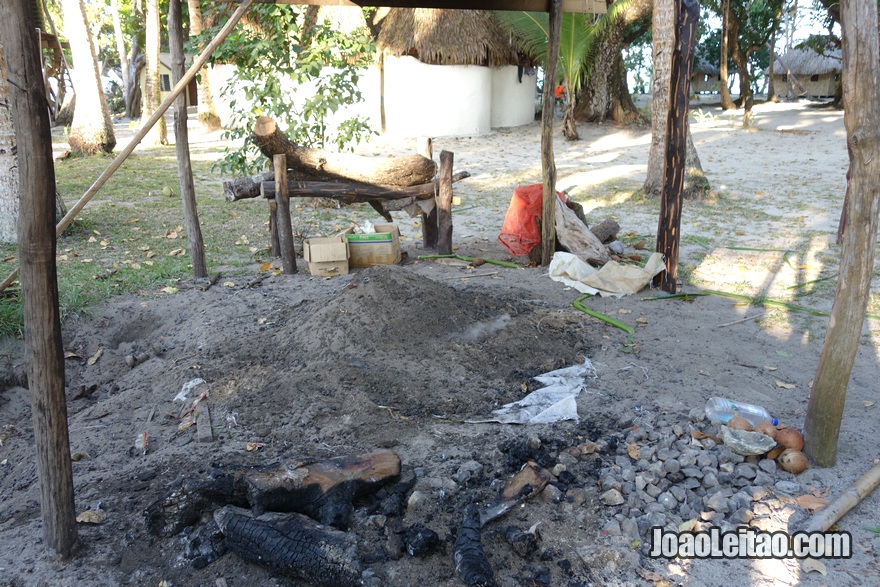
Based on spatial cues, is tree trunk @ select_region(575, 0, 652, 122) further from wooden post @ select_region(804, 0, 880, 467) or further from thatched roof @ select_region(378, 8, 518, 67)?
wooden post @ select_region(804, 0, 880, 467)

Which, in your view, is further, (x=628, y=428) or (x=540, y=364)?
(x=540, y=364)

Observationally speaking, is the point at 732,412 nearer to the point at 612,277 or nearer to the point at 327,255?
the point at 612,277

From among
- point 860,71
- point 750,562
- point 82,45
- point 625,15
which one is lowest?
point 750,562

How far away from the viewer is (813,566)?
2.58 metres

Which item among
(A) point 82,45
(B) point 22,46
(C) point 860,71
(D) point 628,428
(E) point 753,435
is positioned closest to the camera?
(B) point 22,46

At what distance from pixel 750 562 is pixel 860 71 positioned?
6.70ft

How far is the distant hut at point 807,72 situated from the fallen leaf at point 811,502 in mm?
31147

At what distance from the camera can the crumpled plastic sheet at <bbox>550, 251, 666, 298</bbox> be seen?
5.87 meters

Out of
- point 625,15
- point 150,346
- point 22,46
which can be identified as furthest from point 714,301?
point 625,15

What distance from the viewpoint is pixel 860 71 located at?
2.79 meters

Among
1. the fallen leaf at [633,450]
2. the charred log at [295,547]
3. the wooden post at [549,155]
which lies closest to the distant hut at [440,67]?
the wooden post at [549,155]

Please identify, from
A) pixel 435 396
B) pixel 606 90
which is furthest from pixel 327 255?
pixel 606 90

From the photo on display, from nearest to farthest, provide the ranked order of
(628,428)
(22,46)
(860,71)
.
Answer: (22,46)
(860,71)
(628,428)

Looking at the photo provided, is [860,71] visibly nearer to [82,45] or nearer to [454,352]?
[454,352]
